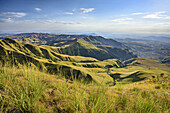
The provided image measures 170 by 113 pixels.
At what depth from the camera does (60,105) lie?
3021 millimetres

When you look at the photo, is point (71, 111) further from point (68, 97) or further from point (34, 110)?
point (34, 110)

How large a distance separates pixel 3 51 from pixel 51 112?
170 meters

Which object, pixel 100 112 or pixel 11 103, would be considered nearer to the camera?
pixel 11 103

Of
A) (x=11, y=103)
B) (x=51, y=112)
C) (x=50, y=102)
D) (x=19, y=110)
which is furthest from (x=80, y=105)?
(x=11, y=103)

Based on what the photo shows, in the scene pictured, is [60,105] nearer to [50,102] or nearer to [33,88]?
[50,102]

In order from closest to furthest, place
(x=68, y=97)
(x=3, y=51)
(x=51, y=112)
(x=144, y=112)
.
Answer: (x=51, y=112) < (x=144, y=112) < (x=68, y=97) < (x=3, y=51)

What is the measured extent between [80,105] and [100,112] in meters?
0.65

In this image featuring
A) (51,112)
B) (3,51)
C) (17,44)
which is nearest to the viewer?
(51,112)

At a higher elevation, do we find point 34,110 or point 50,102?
point 34,110

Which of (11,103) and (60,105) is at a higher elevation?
(11,103)

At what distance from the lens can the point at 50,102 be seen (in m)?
3.20

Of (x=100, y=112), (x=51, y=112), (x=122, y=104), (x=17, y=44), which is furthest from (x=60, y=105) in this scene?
(x=17, y=44)

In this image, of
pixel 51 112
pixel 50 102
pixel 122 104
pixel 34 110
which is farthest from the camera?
pixel 122 104

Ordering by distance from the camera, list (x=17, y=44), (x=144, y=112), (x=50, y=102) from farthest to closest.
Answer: (x=17, y=44) < (x=50, y=102) < (x=144, y=112)
